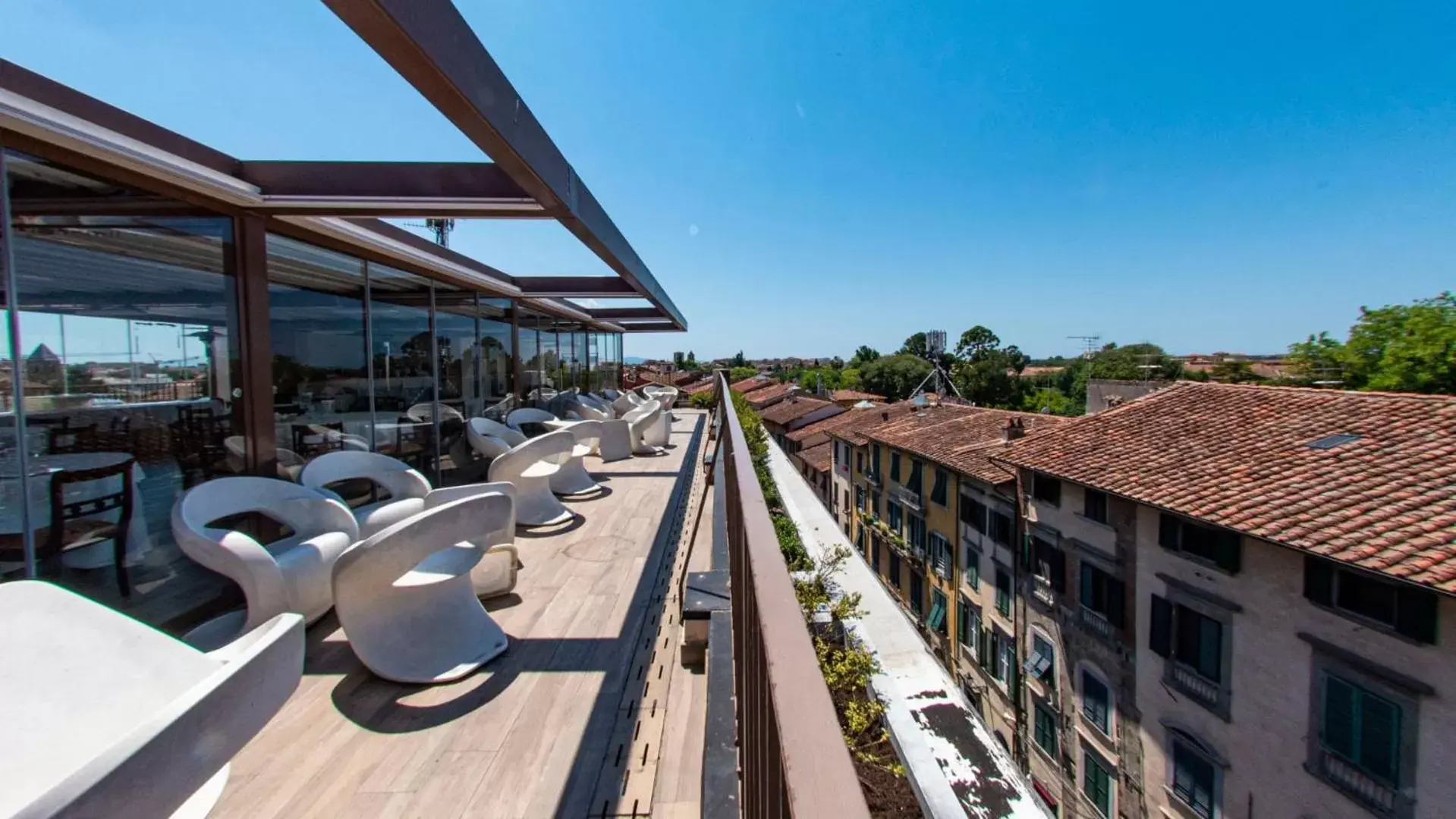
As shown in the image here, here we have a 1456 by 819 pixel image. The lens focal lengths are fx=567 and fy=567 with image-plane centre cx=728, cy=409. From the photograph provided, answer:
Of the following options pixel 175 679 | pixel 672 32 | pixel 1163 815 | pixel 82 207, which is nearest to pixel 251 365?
pixel 82 207

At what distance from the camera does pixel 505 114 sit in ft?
7.50

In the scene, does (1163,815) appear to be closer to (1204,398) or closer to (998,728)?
(998,728)

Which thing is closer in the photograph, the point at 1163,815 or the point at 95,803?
the point at 95,803

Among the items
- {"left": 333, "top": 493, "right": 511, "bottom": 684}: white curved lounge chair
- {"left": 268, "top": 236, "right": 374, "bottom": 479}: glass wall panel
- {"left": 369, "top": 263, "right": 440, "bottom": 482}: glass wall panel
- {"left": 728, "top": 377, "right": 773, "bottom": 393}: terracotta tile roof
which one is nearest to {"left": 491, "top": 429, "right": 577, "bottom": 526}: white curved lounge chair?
{"left": 268, "top": 236, "right": 374, "bottom": 479}: glass wall panel

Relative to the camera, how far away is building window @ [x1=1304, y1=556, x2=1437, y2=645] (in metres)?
6.43

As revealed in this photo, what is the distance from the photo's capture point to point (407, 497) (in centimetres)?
460

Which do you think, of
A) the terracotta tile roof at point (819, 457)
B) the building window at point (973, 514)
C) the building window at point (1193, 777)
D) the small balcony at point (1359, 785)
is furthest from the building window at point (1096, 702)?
the terracotta tile roof at point (819, 457)

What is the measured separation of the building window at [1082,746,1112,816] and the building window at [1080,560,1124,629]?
8.86 ft

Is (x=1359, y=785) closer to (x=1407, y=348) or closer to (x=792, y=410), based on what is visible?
(x=1407, y=348)

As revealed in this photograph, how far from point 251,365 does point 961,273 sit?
45.1m

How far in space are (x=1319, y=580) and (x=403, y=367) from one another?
38.3 feet

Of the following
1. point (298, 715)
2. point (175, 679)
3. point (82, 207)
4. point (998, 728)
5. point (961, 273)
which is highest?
point (961, 273)

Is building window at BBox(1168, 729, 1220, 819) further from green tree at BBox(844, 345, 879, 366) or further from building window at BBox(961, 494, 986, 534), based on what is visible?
green tree at BBox(844, 345, 879, 366)

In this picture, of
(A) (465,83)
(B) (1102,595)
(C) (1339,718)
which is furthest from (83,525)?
(B) (1102,595)
